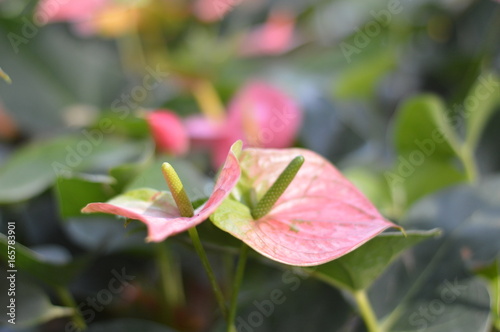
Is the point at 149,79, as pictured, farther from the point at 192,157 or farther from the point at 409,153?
the point at 409,153

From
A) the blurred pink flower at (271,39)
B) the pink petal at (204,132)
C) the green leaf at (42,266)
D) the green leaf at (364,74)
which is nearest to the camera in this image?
the green leaf at (42,266)

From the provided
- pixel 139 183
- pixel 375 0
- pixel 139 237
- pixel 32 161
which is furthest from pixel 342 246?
pixel 375 0

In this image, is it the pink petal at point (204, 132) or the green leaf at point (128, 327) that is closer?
the green leaf at point (128, 327)

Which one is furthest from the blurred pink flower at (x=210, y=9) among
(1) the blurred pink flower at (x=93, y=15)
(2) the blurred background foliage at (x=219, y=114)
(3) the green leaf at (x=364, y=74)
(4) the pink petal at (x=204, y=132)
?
(4) the pink petal at (x=204, y=132)

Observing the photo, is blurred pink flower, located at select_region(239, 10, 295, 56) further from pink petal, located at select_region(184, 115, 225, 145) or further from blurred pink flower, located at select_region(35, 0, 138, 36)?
pink petal, located at select_region(184, 115, 225, 145)

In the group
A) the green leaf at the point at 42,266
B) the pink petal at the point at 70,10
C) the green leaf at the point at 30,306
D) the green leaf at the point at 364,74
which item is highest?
the pink petal at the point at 70,10

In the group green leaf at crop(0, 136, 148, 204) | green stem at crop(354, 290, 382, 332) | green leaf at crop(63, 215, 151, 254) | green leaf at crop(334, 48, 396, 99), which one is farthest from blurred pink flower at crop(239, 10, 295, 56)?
green stem at crop(354, 290, 382, 332)

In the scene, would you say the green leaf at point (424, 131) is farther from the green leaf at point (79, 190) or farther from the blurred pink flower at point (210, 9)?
the blurred pink flower at point (210, 9)
